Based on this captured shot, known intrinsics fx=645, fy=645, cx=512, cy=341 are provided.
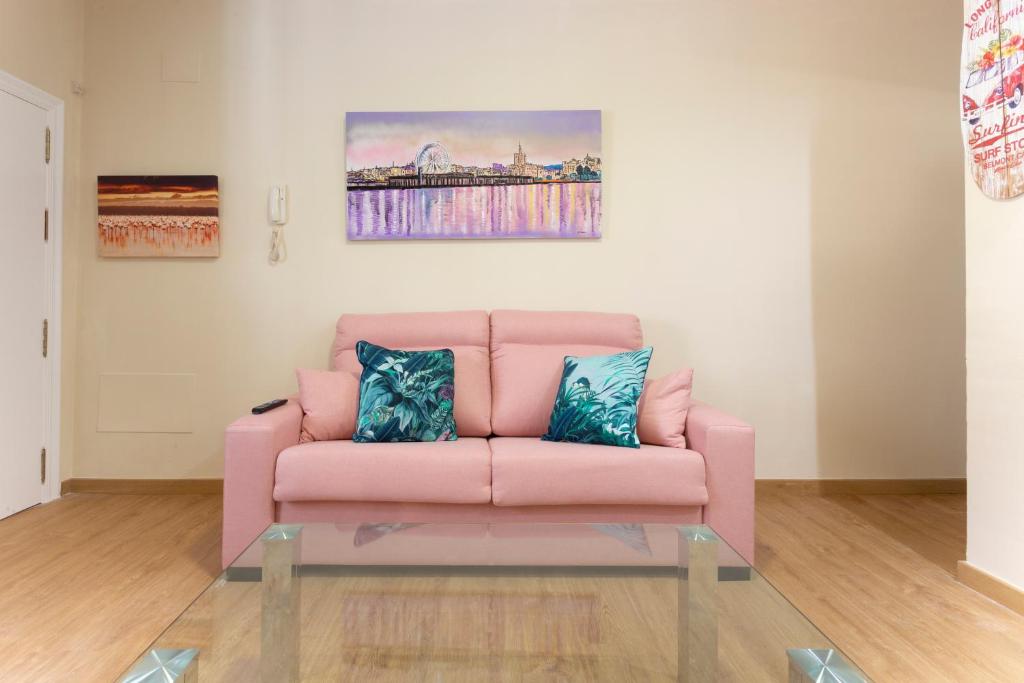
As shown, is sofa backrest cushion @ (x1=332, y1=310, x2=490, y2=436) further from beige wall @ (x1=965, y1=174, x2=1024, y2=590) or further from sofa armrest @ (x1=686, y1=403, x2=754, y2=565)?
beige wall @ (x1=965, y1=174, x2=1024, y2=590)

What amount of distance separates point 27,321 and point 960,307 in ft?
15.4

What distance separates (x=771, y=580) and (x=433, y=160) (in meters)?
2.47

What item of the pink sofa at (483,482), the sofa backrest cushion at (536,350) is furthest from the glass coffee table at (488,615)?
the sofa backrest cushion at (536,350)

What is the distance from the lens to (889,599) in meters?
2.09

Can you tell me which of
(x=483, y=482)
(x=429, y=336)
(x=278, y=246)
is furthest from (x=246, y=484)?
(x=278, y=246)

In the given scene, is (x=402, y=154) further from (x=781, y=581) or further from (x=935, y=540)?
(x=935, y=540)

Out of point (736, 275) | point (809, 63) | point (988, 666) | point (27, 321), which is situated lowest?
point (988, 666)

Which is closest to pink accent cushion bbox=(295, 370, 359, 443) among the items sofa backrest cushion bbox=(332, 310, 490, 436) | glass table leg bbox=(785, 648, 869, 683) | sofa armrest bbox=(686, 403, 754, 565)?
sofa backrest cushion bbox=(332, 310, 490, 436)

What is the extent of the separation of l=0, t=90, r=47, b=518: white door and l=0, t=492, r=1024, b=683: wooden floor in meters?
0.21

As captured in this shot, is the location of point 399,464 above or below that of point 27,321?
below

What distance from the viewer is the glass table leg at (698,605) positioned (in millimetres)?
1102

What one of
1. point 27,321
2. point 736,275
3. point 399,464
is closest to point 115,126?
point 27,321

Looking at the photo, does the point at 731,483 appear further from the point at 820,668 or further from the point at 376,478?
the point at 820,668

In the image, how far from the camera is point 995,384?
7.10 feet
